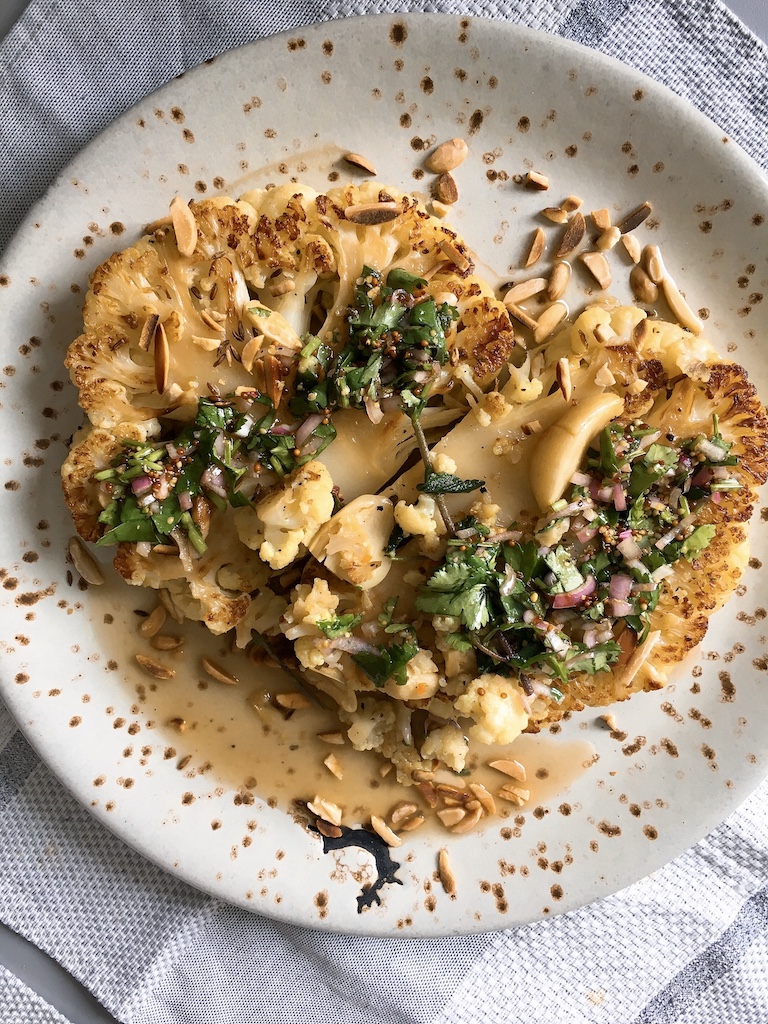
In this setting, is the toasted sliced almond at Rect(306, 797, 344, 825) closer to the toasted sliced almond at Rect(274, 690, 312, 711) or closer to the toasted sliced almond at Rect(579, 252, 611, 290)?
the toasted sliced almond at Rect(274, 690, 312, 711)

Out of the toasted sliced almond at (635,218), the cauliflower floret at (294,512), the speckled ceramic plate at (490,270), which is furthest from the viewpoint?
the toasted sliced almond at (635,218)

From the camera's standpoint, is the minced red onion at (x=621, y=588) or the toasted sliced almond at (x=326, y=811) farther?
the toasted sliced almond at (x=326, y=811)

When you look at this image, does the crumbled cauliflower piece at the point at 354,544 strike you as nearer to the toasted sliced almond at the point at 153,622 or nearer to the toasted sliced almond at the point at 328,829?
the toasted sliced almond at the point at 153,622

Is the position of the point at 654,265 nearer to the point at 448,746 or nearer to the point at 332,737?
the point at 448,746

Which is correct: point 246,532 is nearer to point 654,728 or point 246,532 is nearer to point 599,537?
point 599,537

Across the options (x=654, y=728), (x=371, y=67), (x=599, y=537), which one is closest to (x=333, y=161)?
(x=371, y=67)

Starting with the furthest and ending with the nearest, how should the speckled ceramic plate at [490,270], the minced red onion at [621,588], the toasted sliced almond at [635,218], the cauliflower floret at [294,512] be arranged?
1. the toasted sliced almond at [635,218]
2. the speckled ceramic plate at [490,270]
3. the minced red onion at [621,588]
4. the cauliflower floret at [294,512]

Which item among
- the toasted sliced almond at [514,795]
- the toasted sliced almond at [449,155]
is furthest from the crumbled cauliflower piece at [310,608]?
the toasted sliced almond at [449,155]

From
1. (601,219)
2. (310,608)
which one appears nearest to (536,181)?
(601,219)
